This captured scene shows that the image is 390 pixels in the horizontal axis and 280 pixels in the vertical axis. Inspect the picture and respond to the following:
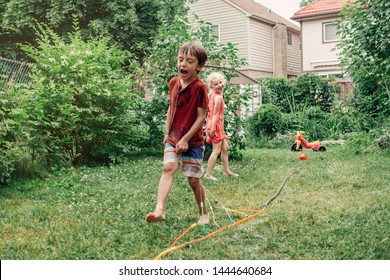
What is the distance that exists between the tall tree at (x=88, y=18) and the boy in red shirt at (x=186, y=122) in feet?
51.3

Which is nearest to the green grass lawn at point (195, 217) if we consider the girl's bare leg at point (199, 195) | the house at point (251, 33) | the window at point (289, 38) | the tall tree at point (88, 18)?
the girl's bare leg at point (199, 195)

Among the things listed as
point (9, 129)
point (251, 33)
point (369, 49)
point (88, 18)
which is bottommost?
point (9, 129)

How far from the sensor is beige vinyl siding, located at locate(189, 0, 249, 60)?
23938 mm

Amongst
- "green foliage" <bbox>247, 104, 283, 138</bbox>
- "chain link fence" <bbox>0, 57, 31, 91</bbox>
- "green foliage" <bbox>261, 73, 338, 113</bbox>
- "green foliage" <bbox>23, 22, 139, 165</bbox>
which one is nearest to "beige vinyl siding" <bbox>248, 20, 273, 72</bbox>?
"green foliage" <bbox>261, 73, 338, 113</bbox>

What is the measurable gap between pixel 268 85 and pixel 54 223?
43.0 ft

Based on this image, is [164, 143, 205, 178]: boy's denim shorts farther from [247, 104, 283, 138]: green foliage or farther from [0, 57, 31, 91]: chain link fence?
[247, 104, 283, 138]: green foliage

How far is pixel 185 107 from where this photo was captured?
3951 millimetres

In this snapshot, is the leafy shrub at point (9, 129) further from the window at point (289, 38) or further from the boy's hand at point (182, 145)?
the window at point (289, 38)

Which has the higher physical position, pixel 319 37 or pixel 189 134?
pixel 319 37

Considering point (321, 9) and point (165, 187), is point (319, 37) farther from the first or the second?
point (165, 187)

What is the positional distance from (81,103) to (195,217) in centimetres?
431

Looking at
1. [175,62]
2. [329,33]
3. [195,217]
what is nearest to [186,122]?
[195,217]

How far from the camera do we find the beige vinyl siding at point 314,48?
75.2ft
